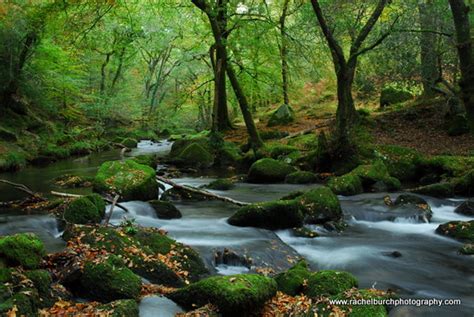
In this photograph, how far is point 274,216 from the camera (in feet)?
26.6

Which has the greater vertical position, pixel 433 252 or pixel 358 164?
pixel 358 164

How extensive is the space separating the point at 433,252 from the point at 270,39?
39.0 feet

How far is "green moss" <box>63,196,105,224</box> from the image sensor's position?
718 centimetres

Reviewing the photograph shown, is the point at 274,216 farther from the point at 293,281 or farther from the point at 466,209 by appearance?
the point at 466,209

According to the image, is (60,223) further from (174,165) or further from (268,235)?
(174,165)

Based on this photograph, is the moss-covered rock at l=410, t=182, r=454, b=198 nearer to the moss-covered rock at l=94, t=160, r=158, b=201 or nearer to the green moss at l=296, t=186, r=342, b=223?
the green moss at l=296, t=186, r=342, b=223

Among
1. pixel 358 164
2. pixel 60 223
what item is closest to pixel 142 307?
pixel 60 223

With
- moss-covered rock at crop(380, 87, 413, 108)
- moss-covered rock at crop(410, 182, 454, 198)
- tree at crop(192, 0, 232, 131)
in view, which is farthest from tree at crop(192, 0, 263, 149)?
moss-covered rock at crop(380, 87, 413, 108)

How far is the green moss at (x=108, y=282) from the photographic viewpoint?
183 inches

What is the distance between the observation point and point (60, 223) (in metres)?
7.27

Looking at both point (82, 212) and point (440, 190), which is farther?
point (440, 190)

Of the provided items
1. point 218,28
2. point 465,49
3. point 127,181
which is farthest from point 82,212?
A: point 218,28

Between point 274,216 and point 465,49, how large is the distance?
22.5ft

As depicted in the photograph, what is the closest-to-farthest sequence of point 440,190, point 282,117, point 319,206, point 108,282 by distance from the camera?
point 108,282 < point 319,206 < point 440,190 < point 282,117
